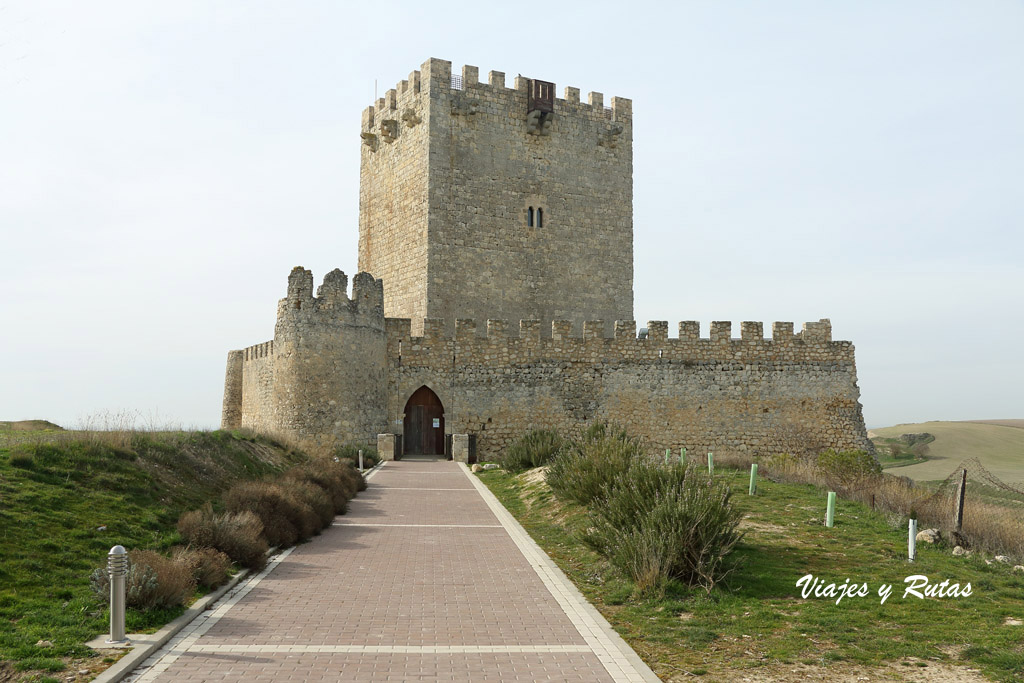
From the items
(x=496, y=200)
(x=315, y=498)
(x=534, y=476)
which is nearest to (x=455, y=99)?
(x=496, y=200)

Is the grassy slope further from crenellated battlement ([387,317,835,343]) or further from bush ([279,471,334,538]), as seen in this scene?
crenellated battlement ([387,317,835,343])

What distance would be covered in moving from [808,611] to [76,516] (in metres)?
7.91

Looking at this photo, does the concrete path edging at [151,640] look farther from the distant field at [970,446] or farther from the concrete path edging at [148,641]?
the distant field at [970,446]

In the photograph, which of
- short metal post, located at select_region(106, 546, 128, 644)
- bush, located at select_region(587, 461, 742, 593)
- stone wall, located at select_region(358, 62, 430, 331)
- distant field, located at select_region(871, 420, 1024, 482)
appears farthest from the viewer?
distant field, located at select_region(871, 420, 1024, 482)

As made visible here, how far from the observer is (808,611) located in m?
7.58

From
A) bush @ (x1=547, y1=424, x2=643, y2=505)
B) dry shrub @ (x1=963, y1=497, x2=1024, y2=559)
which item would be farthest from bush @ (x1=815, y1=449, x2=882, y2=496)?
bush @ (x1=547, y1=424, x2=643, y2=505)

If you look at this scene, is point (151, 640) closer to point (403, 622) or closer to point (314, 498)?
point (403, 622)

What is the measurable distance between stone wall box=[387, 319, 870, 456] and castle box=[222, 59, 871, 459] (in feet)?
0.14

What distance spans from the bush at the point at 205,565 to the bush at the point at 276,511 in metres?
1.69

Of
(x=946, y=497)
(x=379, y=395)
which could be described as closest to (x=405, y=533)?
(x=946, y=497)

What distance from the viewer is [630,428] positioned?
23.9 meters

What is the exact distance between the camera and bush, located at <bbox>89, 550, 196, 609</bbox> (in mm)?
6801

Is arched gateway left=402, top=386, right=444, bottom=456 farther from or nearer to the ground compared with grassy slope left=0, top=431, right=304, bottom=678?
farther from the ground

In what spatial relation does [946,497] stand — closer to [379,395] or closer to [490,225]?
[379,395]
